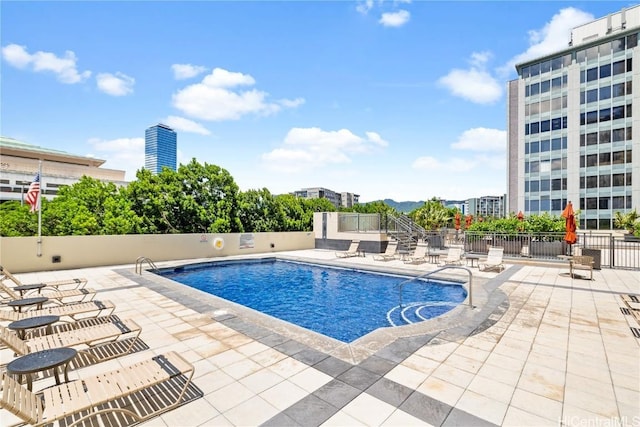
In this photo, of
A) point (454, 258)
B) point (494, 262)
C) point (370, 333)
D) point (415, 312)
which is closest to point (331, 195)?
point (454, 258)

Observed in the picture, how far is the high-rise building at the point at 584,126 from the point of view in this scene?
105 ft

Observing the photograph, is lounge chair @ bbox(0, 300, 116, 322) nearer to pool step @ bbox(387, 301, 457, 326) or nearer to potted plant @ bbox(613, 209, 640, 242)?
pool step @ bbox(387, 301, 457, 326)

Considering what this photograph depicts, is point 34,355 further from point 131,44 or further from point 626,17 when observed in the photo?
point 626,17

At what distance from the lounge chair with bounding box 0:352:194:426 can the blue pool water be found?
12.2 feet

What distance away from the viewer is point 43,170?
180 feet

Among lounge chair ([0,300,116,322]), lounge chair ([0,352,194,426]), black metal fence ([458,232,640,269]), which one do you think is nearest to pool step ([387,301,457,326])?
lounge chair ([0,352,194,426])

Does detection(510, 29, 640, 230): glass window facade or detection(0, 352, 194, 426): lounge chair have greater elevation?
→ detection(510, 29, 640, 230): glass window facade

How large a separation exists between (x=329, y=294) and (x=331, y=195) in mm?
141501

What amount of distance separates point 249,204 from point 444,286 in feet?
59.1

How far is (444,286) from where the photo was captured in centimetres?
1026

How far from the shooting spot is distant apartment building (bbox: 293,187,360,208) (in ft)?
Result: 479

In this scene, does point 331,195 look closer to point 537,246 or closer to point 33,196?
point 537,246

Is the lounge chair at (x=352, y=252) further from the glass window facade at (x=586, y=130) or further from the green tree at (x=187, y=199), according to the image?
the glass window facade at (x=586, y=130)

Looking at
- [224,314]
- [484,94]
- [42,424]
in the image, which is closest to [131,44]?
[224,314]
